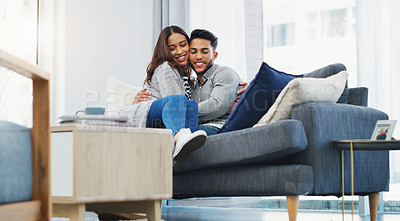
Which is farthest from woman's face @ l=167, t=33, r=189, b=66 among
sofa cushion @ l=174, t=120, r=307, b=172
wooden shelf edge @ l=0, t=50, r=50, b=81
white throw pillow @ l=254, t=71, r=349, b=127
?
wooden shelf edge @ l=0, t=50, r=50, b=81

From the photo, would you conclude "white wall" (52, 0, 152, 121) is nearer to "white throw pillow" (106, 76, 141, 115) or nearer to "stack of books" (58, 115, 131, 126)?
"white throw pillow" (106, 76, 141, 115)

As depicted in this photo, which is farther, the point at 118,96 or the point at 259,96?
the point at 118,96

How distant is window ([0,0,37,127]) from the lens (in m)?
3.91

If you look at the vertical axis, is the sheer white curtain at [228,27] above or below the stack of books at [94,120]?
above

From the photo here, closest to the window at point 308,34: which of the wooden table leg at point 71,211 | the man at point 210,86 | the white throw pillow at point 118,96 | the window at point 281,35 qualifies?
the window at point 281,35

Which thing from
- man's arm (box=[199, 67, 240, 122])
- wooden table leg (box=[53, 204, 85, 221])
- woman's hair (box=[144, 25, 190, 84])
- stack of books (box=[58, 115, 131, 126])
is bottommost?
wooden table leg (box=[53, 204, 85, 221])

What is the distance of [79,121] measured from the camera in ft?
6.40

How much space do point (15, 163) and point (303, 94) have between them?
1470 mm

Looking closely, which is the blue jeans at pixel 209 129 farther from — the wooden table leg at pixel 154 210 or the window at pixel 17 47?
the window at pixel 17 47

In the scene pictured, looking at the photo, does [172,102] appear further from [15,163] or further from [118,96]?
[15,163]

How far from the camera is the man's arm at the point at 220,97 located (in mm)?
2969

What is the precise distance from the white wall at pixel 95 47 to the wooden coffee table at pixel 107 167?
234 centimetres

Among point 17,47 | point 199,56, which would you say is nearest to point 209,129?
point 199,56

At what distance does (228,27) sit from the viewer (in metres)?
4.46
